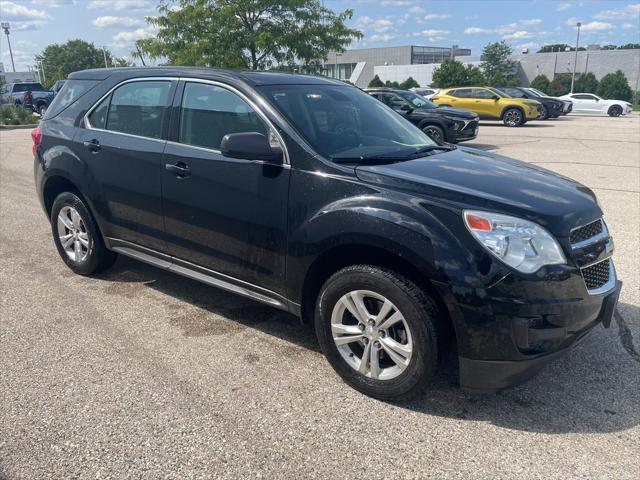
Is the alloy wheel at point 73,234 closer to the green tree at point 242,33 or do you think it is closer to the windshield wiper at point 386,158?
the windshield wiper at point 386,158

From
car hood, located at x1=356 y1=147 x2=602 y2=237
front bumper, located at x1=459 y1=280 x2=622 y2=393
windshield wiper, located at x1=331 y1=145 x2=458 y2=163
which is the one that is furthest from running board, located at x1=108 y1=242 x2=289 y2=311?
front bumper, located at x1=459 y1=280 x2=622 y2=393

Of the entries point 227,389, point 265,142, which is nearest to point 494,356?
point 227,389

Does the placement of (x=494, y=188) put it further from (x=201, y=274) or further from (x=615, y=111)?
(x=615, y=111)

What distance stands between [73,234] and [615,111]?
115 ft

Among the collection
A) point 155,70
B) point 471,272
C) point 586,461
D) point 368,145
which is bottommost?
point 586,461

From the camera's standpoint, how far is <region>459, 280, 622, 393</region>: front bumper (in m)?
2.68

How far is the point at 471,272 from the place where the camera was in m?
2.64

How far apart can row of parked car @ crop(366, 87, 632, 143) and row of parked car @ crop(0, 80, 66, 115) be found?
22965 mm

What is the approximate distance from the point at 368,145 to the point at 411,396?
5.44 feet

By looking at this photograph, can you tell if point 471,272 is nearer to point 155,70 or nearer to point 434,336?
point 434,336

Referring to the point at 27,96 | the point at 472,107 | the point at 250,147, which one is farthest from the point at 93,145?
the point at 27,96

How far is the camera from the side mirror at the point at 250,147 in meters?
3.23

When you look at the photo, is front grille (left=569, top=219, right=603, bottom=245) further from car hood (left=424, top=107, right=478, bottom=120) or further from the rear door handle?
car hood (left=424, top=107, right=478, bottom=120)

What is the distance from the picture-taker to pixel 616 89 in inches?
1864
